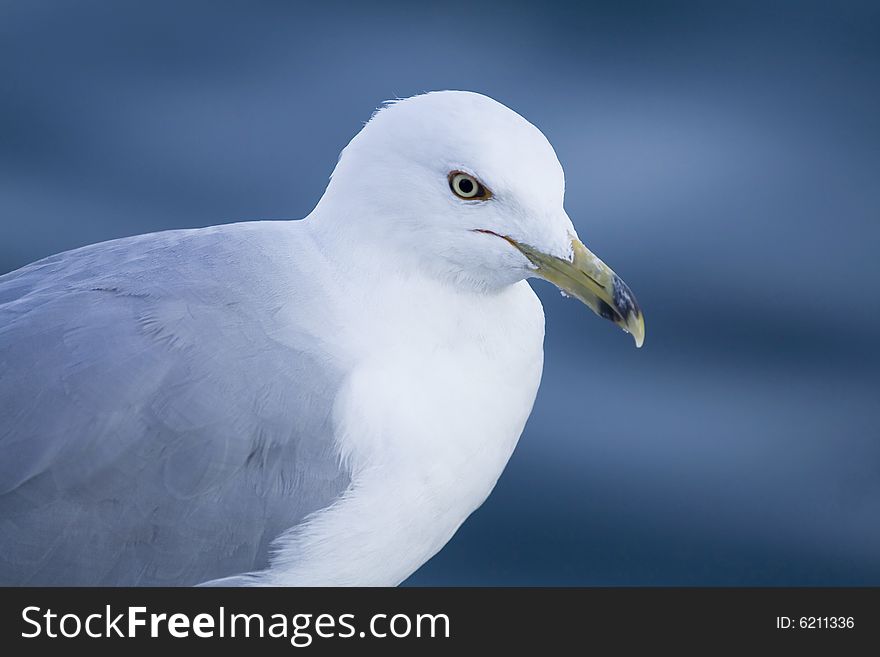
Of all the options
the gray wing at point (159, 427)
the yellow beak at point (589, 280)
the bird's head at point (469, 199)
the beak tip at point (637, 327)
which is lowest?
the gray wing at point (159, 427)

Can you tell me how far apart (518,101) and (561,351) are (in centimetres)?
102

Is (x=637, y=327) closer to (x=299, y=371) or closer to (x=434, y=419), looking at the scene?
(x=434, y=419)

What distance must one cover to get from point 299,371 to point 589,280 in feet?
1.98

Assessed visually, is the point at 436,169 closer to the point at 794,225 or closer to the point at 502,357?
the point at 502,357

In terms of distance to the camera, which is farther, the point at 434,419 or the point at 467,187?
the point at 434,419

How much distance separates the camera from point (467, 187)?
99.7 inches

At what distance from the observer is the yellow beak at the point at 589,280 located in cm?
256

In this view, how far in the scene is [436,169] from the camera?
8.32ft

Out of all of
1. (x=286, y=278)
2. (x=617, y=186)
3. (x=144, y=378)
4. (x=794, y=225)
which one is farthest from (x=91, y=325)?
(x=794, y=225)

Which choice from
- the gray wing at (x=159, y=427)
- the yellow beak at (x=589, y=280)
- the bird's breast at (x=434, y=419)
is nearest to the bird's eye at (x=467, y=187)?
the yellow beak at (x=589, y=280)

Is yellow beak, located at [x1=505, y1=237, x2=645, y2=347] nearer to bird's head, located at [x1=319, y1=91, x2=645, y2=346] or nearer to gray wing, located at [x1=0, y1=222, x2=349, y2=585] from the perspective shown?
bird's head, located at [x1=319, y1=91, x2=645, y2=346]

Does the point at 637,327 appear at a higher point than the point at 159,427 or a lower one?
higher

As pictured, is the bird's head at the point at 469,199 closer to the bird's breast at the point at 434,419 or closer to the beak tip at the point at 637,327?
the beak tip at the point at 637,327

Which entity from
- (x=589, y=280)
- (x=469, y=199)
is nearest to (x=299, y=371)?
(x=469, y=199)
